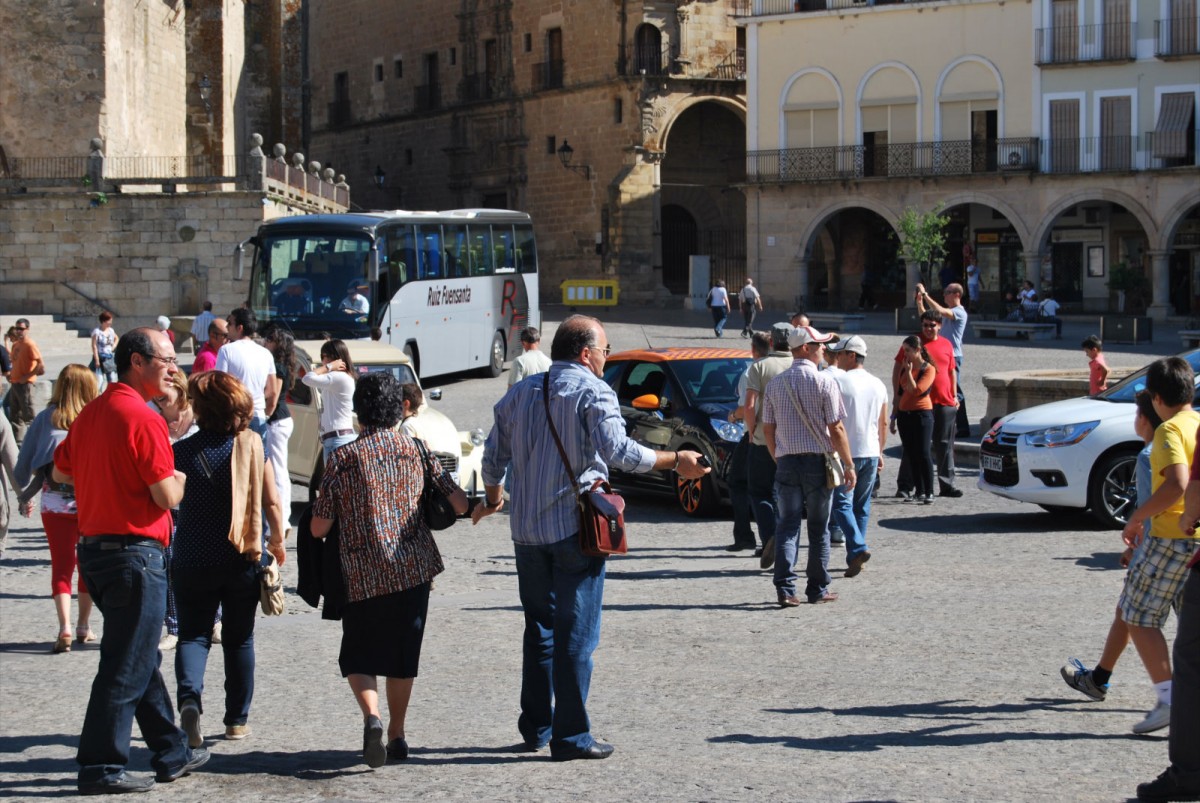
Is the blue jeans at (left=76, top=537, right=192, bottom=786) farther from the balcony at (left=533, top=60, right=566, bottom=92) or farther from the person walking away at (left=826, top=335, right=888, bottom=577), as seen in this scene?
the balcony at (left=533, top=60, right=566, bottom=92)

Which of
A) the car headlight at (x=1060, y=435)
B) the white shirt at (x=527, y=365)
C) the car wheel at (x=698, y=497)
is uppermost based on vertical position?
the white shirt at (x=527, y=365)

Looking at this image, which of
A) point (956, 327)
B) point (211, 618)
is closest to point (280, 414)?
point (211, 618)

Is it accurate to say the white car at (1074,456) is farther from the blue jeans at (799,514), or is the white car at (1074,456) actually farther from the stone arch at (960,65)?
the stone arch at (960,65)

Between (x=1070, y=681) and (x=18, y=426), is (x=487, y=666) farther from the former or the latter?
(x=18, y=426)

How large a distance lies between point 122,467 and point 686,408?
8.09 metres

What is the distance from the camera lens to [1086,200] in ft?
136

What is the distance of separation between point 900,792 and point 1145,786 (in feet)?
2.73

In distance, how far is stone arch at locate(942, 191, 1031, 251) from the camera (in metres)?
41.6

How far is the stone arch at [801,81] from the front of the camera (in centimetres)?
4409

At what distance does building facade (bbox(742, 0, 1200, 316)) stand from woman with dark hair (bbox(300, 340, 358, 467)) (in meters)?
31.9

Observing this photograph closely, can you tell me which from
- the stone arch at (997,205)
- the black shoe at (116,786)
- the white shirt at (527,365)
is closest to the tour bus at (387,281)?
the white shirt at (527,365)

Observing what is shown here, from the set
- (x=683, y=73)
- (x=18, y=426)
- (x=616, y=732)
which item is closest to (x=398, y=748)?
(x=616, y=732)

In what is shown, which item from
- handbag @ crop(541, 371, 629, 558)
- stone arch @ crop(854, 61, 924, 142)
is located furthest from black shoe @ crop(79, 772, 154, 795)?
stone arch @ crop(854, 61, 924, 142)

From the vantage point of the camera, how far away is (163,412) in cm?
802
